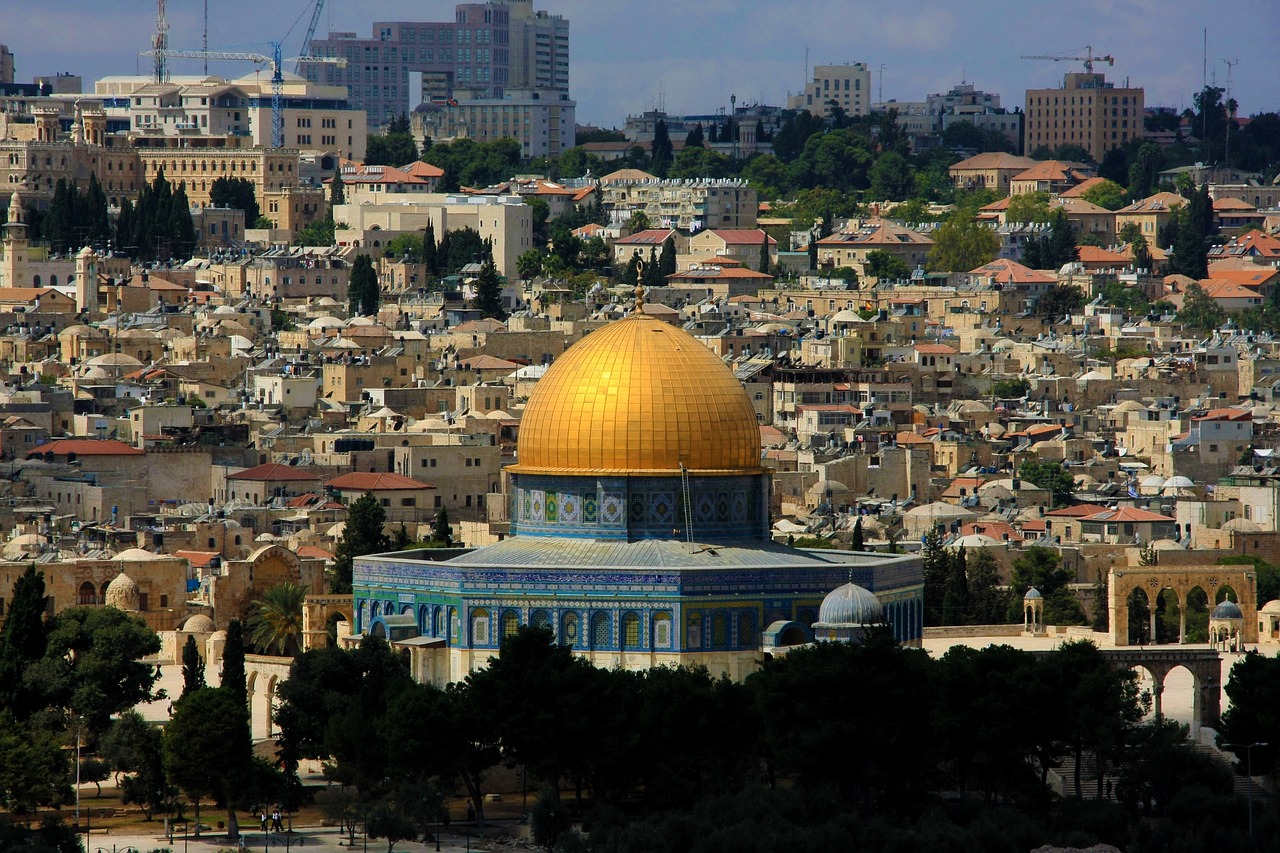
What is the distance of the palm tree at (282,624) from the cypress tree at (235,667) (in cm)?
651

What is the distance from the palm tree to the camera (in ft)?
169

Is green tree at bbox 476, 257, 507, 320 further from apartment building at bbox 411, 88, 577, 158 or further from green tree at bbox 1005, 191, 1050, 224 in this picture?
apartment building at bbox 411, 88, 577, 158

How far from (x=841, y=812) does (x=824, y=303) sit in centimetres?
7013

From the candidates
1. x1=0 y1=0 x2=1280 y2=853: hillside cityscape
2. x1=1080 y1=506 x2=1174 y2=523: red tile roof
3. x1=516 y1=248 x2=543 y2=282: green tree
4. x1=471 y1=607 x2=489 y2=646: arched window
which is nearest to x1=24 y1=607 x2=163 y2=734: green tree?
x1=0 y1=0 x2=1280 y2=853: hillside cityscape

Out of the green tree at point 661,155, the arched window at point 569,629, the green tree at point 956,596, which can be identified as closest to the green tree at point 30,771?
the arched window at point 569,629

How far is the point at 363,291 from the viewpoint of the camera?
99438 mm

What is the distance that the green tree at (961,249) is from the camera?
120500mm

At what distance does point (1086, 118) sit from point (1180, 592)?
114231mm

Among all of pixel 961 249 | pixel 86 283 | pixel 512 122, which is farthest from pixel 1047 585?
pixel 512 122

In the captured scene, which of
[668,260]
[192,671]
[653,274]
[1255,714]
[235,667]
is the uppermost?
[668,260]

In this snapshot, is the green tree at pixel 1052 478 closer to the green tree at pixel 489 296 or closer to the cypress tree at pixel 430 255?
the green tree at pixel 489 296

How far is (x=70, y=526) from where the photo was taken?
63875mm

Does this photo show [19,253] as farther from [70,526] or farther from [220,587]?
[220,587]

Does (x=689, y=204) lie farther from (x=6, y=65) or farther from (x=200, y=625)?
(x=200, y=625)
